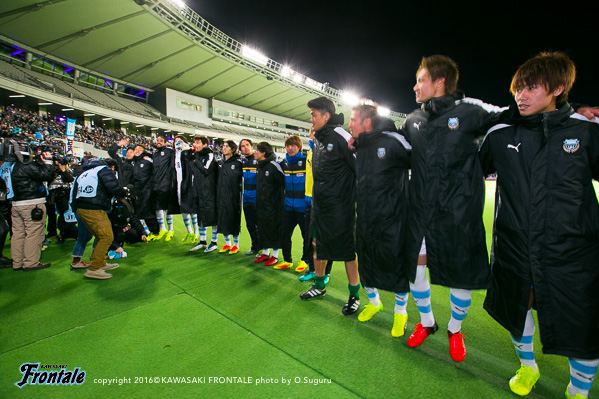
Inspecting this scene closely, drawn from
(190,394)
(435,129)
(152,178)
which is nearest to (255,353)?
(190,394)

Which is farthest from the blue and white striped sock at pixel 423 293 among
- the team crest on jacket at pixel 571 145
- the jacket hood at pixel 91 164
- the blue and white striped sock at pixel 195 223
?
the blue and white striped sock at pixel 195 223

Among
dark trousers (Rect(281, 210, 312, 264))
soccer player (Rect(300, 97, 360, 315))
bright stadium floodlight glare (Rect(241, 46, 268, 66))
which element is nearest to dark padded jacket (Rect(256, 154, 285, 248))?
dark trousers (Rect(281, 210, 312, 264))

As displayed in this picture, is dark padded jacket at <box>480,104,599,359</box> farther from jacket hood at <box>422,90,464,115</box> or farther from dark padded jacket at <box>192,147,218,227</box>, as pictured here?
dark padded jacket at <box>192,147,218,227</box>

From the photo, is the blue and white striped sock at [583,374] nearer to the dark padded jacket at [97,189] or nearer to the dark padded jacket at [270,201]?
the dark padded jacket at [270,201]

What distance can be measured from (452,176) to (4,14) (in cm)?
3062

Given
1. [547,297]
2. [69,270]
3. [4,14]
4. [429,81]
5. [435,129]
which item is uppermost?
[4,14]

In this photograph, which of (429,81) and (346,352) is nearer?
(429,81)

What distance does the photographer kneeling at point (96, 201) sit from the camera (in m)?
4.11

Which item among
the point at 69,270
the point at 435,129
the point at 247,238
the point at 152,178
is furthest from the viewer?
the point at 247,238

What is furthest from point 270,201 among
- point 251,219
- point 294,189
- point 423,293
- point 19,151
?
point 19,151

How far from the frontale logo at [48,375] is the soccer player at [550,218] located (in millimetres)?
3087

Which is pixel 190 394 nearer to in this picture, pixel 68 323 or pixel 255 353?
pixel 255 353

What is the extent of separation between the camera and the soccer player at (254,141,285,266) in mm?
4754

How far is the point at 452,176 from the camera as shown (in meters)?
2.04
